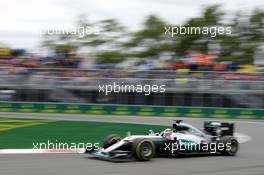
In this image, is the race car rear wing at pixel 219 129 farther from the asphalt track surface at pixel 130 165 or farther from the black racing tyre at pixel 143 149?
the black racing tyre at pixel 143 149

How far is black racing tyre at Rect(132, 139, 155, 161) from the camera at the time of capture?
10.0 m

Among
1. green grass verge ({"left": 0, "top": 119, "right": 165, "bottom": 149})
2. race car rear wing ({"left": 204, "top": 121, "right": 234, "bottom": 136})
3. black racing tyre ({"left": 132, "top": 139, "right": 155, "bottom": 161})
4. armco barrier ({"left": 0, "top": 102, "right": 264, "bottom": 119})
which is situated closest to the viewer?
black racing tyre ({"left": 132, "top": 139, "right": 155, "bottom": 161})

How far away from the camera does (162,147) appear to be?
35.1 feet

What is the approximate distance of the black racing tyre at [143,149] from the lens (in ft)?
32.9

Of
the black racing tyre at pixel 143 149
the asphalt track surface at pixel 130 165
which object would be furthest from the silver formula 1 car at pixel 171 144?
the asphalt track surface at pixel 130 165

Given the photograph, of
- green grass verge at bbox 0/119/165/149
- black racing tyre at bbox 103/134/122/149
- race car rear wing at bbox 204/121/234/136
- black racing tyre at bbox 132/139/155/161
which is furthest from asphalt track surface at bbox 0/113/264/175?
green grass verge at bbox 0/119/165/149

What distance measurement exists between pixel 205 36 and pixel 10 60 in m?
11.5

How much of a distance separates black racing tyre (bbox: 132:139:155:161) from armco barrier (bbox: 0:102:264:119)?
1069 centimetres

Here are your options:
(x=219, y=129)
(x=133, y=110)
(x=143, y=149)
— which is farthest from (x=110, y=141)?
(x=133, y=110)

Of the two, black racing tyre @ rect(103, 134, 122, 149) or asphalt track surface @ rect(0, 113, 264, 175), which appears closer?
asphalt track surface @ rect(0, 113, 264, 175)

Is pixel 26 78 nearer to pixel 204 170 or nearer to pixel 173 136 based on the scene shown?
pixel 173 136

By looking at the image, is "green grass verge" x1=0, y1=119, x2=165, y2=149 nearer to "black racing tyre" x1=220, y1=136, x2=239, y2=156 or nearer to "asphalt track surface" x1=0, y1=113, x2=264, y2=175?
"asphalt track surface" x1=0, y1=113, x2=264, y2=175

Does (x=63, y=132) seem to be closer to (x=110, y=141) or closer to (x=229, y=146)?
(x=110, y=141)

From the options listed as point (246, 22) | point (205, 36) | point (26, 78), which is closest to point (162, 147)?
point (26, 78)
